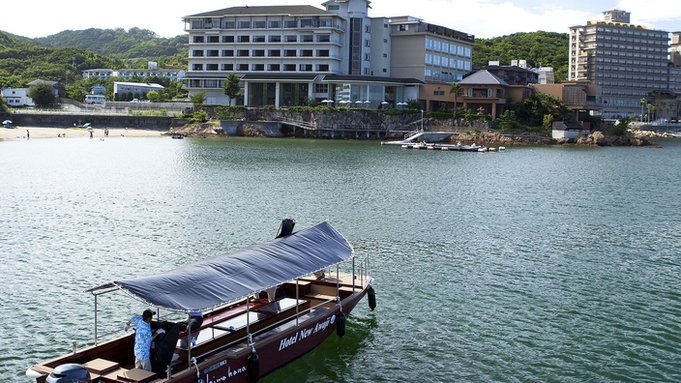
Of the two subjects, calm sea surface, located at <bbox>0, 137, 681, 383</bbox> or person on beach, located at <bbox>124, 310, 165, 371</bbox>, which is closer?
person on beach, located at <bbox>124, 310, 165, 371</bbox>

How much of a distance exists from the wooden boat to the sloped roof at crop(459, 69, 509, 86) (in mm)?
105006

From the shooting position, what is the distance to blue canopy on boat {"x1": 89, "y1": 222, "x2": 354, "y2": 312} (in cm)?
1591

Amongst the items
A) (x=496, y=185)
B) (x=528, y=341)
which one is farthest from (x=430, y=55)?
(x=528, y=341)

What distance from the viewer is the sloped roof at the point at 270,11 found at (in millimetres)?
130250

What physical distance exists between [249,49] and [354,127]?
2858cm

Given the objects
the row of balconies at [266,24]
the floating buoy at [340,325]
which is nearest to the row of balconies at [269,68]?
the row of balconies at [266,24]

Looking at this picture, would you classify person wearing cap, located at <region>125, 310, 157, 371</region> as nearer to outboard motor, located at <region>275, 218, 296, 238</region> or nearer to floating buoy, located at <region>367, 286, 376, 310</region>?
outboard motor, located at <region>275, 218, 296, 238</region>

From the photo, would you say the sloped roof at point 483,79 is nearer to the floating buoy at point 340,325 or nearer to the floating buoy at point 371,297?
the floating buoy at point 371,297

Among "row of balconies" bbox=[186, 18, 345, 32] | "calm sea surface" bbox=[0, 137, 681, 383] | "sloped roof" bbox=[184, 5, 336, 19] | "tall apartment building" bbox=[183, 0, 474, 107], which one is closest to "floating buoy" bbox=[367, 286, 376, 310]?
"calm sea surface" bbox=[0, 137, 681, 383]

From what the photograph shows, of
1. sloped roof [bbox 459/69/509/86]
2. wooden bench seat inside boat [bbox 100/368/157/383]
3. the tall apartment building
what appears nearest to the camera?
wooden bench seat inside boat [bbox 100/368/157/383]

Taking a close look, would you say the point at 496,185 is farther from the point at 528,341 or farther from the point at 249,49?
the point at 249,49

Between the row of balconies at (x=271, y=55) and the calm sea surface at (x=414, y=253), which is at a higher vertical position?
the row of balconies at (x=271, y=55)

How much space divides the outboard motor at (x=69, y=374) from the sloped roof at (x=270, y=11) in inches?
4714

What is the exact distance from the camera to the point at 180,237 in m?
35.5
